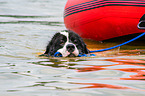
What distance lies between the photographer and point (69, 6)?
8227 mm

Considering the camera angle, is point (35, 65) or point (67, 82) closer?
point (67, 82)

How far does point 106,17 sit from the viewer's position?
7227mm

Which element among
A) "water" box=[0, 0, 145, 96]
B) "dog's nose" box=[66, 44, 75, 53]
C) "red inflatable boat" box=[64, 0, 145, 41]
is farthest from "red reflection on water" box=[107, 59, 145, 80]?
"red inflatable boat" box=[64, 0, 145, 41]

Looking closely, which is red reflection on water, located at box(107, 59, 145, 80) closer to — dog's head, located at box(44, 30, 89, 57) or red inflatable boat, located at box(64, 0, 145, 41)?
dog's head, located at box(44, 30, 89, 57)

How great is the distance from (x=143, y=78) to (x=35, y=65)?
67.6 inches

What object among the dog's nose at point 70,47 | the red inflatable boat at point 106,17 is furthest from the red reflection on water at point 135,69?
the red inflatable boat at point 106,17

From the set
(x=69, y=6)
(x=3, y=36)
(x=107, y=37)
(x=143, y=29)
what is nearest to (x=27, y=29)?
(x=3, y=36)

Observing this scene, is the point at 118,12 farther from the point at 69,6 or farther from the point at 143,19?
the point at 69,6

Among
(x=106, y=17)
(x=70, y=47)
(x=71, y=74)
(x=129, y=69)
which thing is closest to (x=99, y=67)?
(x=129, y=69)

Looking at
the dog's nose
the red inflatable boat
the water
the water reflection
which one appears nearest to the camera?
the water

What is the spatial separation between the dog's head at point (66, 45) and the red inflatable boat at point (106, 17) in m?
1.32

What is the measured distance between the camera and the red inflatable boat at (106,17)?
22.7 feet

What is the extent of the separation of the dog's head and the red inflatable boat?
4.33 ft

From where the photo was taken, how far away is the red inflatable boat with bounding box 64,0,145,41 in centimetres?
692
